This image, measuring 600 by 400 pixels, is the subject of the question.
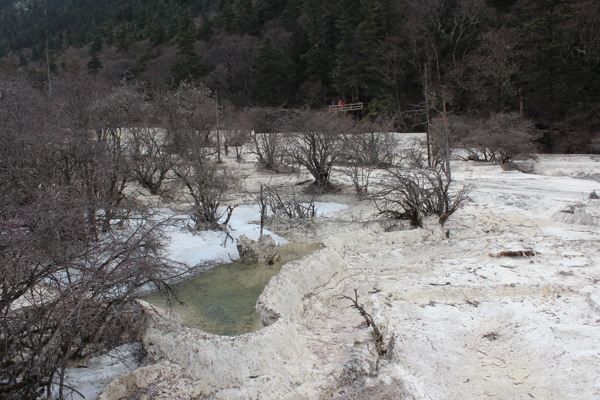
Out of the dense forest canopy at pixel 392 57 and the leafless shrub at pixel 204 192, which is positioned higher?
the dense forest canopy at pixel 392 57

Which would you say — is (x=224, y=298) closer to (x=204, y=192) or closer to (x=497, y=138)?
(x=204, y=192)

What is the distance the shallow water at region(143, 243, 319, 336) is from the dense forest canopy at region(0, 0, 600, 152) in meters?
9.94

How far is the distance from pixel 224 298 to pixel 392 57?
30566mm

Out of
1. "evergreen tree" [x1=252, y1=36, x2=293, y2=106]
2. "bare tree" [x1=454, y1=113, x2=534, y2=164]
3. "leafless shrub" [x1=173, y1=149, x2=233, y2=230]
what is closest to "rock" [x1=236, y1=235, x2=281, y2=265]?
"leafless shrub" [x1=173, y1=149, x2=233, y2=230]

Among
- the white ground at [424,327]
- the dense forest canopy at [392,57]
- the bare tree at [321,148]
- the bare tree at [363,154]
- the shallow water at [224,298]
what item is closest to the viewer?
the white ground at [424,327]

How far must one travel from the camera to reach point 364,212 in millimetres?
14508

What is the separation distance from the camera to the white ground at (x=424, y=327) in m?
6.10

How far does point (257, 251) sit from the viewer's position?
1065 centimetres

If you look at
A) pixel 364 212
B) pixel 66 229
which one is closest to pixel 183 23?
pixel 364 212

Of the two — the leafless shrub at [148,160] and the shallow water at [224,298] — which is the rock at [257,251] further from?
the leafless shrub at [148,160]

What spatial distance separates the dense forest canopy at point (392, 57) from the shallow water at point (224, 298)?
9937 millimetres

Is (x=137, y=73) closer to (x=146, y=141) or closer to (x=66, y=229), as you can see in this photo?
(x=146, y=141)

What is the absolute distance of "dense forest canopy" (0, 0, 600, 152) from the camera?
27891 millimetres

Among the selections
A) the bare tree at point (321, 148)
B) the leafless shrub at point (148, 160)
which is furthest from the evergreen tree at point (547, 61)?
the leafless shrub at point (148, 160)
